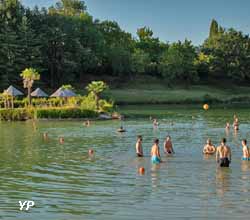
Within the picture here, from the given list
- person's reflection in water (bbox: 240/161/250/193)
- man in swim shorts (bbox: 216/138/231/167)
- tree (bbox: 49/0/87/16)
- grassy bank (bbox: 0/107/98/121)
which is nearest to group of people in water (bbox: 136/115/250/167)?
man in swim shorts (bbox: 216/138/231/167)

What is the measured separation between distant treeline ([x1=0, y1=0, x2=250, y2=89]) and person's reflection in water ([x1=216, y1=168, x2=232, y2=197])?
7225 cm

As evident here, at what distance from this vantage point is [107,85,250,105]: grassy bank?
342 ft

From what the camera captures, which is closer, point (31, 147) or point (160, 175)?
point (160, 175)

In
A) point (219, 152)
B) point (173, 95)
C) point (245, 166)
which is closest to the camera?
point (219, 152)

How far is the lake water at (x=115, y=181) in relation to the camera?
58.4 ft

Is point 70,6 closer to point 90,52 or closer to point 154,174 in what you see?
point 90,52

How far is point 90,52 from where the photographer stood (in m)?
110

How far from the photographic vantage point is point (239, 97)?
110 meters

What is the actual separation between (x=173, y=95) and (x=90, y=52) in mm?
18324

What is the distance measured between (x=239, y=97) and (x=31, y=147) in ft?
253

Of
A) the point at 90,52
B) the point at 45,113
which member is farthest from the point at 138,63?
the point at 45,113

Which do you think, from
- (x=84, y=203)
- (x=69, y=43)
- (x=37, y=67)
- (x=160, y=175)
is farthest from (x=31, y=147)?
(x=69, y=43)

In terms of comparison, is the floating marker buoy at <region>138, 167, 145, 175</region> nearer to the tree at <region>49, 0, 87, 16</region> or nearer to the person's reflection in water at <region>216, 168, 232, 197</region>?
the person's reflection in water at <region>216, 168, 232, 197</region>

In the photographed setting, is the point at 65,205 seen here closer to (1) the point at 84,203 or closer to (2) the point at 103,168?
(1) the point at 84,203
